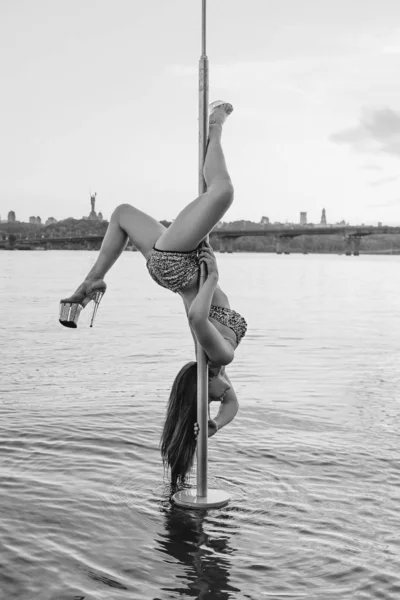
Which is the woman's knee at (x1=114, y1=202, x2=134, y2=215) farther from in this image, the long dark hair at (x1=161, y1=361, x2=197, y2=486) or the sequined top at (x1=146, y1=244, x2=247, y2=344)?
the long dark hair at (x1=161, y1=361, x2=197, y2=486)

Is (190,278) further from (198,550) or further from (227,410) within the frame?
→ (198,550)

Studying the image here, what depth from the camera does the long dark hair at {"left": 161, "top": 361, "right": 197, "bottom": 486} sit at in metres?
6.44

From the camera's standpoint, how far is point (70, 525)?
235 inches

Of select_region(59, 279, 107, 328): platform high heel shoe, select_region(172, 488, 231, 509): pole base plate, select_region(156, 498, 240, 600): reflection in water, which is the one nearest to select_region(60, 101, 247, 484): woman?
select_region(59, 279, 107, 328): platform high heel shoe

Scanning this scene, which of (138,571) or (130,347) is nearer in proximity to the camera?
(138,571)

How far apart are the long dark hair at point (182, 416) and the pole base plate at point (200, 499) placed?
0.85 feet

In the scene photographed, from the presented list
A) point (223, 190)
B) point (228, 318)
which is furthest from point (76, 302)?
point (223, 190)

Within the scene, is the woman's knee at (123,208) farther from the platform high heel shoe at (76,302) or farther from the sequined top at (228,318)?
the sequined top at (228,318)

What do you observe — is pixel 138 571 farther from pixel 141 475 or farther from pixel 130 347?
pixel 130 347

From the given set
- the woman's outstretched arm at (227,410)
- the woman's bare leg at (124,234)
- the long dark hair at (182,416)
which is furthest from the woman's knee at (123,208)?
the woman's outstretched arm at (227,410)

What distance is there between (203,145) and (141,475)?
9.31ft

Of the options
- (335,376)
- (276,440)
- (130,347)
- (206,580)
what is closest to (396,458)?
(276,440)

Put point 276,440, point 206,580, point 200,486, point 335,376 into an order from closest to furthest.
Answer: point 206,580 → point 200,486 → point 276,440 → point 335,376

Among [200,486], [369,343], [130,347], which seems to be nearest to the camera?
[200,486]
